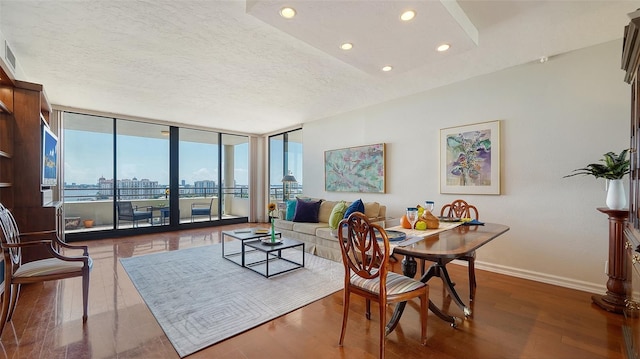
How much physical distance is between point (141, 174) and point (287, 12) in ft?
19.0

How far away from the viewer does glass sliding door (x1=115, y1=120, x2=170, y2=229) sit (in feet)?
19.0

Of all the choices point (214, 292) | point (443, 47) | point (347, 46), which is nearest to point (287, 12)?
point (347, 46)

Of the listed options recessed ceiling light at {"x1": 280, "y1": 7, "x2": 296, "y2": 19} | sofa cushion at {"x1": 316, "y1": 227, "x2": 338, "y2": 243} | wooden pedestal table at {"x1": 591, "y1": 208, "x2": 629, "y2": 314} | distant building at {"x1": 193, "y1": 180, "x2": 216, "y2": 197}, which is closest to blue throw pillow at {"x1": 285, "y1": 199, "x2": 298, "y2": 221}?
sofa cushion at {"x1": 316, "y1": 227, "x2": 338, "y2": 243}

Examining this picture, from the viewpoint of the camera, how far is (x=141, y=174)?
6098 millimetres

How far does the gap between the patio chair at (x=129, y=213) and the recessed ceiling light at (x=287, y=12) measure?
5836 millimetres

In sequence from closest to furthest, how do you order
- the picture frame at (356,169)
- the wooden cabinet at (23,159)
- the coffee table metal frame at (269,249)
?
the wooden cabinet at (23,159), the coffee table metal frame at (269,249), the picture frame at (356,169)

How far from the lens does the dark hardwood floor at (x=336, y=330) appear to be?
1827 millimetres

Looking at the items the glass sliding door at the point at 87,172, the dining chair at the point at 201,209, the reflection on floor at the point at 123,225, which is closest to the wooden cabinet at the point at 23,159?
the glass sliding door at the point at 87,172

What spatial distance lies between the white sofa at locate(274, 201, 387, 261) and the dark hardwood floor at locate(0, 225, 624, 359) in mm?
1125

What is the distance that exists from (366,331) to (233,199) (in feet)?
20.5

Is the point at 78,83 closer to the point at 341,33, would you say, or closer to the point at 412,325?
the point at 341,33

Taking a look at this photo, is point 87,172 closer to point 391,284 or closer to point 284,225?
point 284,225

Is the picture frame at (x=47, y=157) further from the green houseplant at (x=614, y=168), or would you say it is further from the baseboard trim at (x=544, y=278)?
the green houseplant at (x=614, y=168)

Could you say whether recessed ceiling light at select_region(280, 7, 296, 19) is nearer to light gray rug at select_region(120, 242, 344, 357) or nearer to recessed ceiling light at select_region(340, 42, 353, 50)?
recessed ceiling light at select_region(340, 42, 353, 50)
